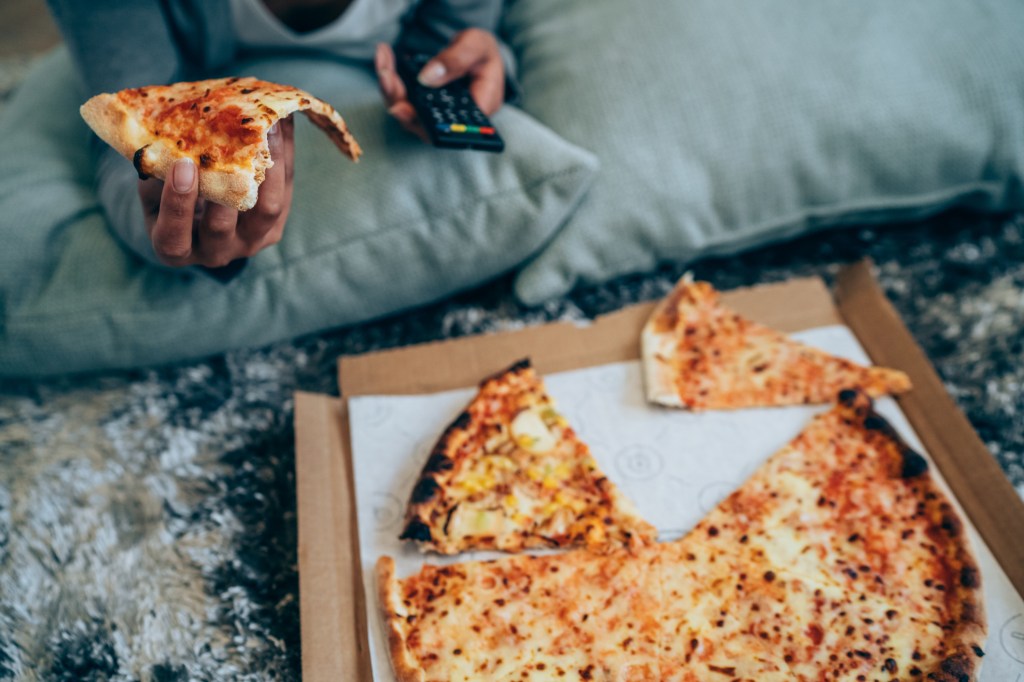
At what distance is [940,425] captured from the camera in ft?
3.51

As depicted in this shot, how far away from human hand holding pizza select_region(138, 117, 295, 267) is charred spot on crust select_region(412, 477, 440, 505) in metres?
0.37

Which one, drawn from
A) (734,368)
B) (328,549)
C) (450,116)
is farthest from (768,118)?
(328,549)

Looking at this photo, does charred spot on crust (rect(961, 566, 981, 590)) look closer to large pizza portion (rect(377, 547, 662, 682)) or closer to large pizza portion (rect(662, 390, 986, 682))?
large pizza portion (rect(662, 390, 986, 682))

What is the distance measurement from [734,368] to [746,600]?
0.36m

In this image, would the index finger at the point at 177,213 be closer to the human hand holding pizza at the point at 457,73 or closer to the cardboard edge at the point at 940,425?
the human hand holding pizza at the point at 457,73

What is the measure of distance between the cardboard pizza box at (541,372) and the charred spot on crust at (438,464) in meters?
0.12

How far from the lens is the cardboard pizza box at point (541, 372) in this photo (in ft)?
3.02

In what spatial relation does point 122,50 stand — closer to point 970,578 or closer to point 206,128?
point 206,128

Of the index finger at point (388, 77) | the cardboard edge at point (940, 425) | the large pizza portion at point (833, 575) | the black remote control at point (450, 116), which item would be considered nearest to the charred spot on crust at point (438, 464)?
the large pizza portion at point (833, 575)

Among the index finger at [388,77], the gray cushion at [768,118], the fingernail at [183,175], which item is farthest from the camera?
the gray cushion at [768,118]

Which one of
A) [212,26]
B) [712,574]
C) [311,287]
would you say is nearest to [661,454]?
[712,574]

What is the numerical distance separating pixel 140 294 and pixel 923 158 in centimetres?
128

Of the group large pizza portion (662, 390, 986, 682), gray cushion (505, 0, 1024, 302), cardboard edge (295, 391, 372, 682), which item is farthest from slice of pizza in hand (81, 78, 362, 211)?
large pizza portion (662, 390, 986, 682)

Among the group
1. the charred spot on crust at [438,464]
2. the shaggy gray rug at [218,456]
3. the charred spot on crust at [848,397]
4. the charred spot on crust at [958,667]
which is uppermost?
the charred spot on crust at [848,397]
